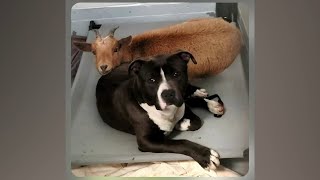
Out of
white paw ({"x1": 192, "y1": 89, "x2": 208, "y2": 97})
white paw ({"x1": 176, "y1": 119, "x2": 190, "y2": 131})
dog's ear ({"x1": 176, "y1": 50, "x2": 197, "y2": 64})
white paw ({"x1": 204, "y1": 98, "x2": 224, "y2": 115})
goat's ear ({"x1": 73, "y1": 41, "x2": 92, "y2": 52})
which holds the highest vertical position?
goat's ear ({"x1": 73, "y1": 41, "x2": 92, "y2": 52})

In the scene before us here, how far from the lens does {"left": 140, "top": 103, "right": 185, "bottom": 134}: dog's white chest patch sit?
1.77m

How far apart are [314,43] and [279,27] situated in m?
0.15

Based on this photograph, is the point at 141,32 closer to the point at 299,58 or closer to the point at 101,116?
the point at 101,116

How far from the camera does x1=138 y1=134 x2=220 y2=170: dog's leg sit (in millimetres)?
1740

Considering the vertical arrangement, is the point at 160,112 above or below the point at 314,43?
below

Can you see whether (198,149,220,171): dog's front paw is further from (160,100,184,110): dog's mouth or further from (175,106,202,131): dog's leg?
(160,100,184,110): dog's mouth

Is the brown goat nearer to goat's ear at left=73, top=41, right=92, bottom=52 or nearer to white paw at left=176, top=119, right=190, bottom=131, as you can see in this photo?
goat's ear at left=73, top=41, right=92, bottom=52

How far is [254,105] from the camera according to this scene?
1.77 m

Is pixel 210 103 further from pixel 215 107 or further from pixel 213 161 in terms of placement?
pixel 213 161

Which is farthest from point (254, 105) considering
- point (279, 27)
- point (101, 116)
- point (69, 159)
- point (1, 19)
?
point (1, 19)

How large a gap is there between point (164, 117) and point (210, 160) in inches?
9.5

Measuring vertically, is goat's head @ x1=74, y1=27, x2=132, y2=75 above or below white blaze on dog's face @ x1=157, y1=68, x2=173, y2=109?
above

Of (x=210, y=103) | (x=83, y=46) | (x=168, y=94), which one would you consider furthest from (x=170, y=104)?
(x=83, y=46)

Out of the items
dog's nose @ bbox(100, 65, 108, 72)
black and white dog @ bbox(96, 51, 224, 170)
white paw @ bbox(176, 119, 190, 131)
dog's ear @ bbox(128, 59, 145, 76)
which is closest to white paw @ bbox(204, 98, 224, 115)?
black and white dog @ bbox(96, 51, 224, 170)
